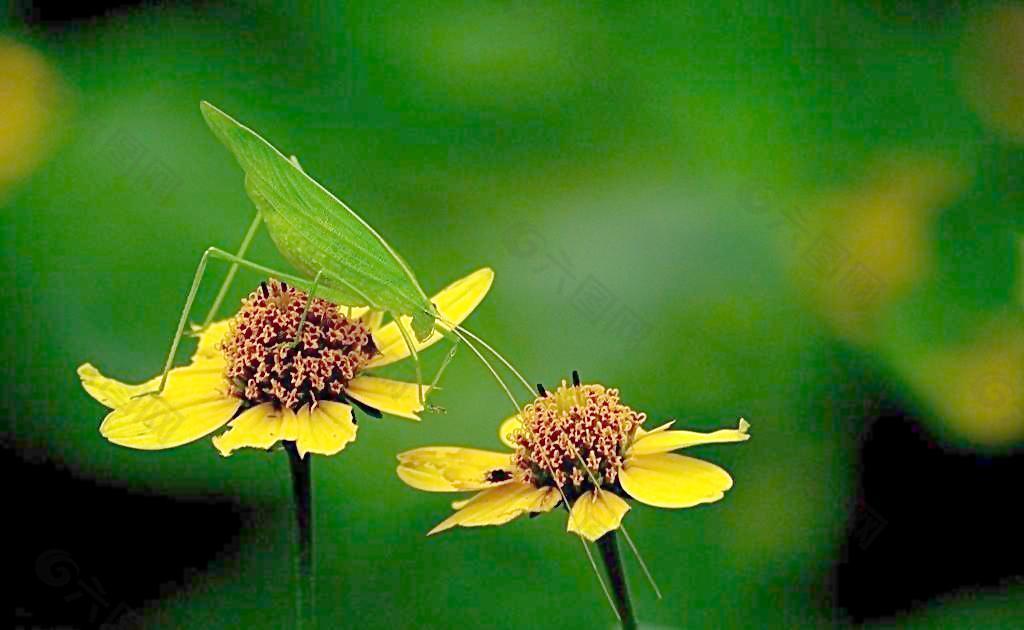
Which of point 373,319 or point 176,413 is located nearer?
point 176,413

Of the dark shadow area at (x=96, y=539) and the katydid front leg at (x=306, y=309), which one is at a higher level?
the katydid front leg at (x=306, y=309)

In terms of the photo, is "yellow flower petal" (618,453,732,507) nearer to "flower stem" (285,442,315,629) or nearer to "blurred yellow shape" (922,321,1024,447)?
"flower stem" (285,442,315,629)

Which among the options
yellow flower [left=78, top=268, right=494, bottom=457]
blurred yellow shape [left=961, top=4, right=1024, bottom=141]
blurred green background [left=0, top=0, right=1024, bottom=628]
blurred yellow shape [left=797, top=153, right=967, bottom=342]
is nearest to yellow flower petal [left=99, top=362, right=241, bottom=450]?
yellow flower [left=78, top=268, right=494, bottom=457]

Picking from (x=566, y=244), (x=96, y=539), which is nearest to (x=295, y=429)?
(x=96, y=539)

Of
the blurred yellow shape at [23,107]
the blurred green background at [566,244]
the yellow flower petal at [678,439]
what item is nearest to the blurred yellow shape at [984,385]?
Result: the blurred green background at [566,244]

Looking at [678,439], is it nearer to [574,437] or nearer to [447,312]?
[574,437]

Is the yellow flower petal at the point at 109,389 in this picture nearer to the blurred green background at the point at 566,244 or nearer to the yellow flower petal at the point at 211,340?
the yellow flower petal at the point at 211,340

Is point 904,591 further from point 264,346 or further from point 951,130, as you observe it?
point 264,346
